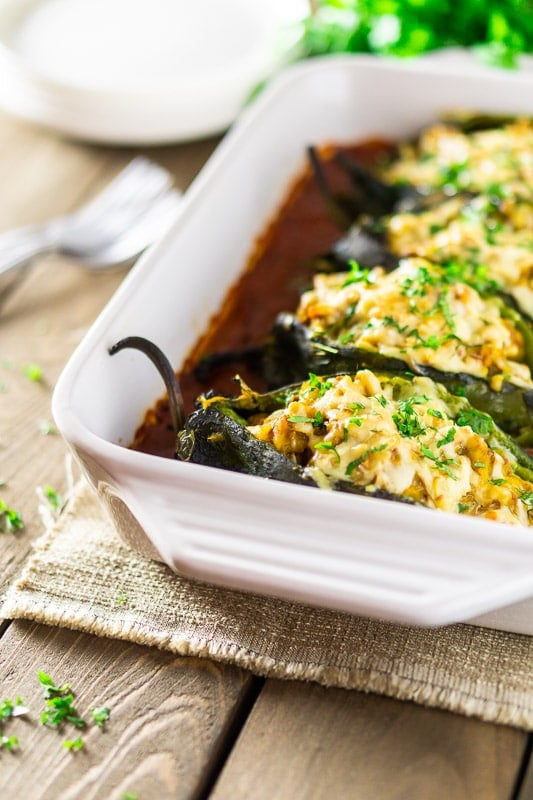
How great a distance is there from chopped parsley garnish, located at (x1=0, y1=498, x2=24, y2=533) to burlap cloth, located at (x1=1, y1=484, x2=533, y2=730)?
0.62 ft

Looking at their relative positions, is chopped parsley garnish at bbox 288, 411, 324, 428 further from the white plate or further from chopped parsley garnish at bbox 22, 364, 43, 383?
the white plate

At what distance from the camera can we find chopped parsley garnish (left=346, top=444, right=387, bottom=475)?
8.91 feet

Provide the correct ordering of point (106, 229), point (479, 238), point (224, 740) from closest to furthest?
point (224, 740), point (479, 238), point (106, 229)

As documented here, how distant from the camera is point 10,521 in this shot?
3.36m

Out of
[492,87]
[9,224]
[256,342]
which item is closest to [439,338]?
[256,342]

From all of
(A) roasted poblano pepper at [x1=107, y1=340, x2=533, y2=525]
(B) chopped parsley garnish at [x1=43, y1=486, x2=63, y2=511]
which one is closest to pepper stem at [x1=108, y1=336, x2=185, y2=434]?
(A) roasted poblano pepper at [x1=107, y1=340, x2=533, y2=525]

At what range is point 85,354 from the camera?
3045 mm

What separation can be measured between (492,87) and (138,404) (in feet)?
8.50

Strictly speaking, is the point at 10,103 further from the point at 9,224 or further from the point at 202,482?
the point at 202,482

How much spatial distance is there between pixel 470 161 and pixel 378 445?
2.30 metres

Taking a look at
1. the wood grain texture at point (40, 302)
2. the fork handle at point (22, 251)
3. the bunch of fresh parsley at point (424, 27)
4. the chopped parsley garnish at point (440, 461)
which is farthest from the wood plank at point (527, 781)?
the bunch of fresh parsley at point (424, 27)

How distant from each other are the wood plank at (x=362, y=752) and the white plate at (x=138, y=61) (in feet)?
10.8

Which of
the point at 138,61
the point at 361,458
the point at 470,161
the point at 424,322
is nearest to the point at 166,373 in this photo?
the point at 361,458

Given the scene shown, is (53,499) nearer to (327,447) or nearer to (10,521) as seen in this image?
(10,521)
